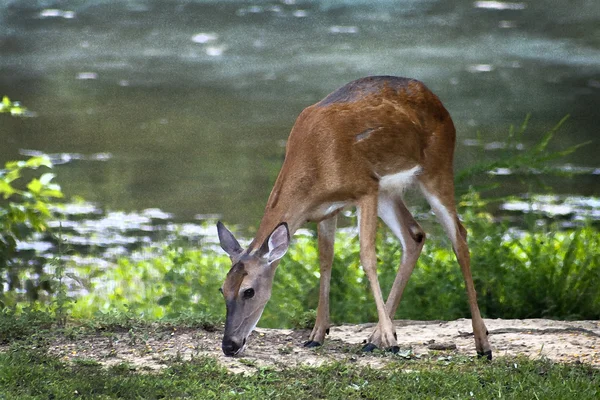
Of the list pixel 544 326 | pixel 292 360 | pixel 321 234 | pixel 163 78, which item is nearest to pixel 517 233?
pixel 544 326

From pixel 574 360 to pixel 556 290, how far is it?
2.23 metres

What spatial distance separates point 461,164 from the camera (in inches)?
584

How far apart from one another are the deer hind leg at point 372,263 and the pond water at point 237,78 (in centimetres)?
554

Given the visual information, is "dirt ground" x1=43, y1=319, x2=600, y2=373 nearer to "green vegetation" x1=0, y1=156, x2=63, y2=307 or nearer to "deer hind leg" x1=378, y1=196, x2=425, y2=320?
"deer hind leg" x1=378, y1=196, x2=425, y2=320

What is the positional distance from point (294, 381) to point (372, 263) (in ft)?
4.10

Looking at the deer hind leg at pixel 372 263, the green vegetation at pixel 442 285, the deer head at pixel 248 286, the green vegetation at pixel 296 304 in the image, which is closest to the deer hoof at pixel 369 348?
the deer hind leg at pixel 372 263

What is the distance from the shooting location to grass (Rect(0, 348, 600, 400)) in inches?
246

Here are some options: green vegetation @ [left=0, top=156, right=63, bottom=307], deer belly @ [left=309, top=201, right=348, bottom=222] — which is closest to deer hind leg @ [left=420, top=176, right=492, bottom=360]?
deer belly @ [left=309, top=201, right=348, bottom=222]

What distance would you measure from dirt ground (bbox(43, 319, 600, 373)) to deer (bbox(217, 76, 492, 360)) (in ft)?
0.64

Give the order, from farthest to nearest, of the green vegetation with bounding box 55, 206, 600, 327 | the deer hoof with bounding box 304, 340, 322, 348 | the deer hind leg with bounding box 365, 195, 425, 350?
the green vegetation with bounding box 55, 206, 600, 327 < the deer hind leg with bounding box 365, 195, 425, 350 < the deer hoof with bounding box 304, 340, 322, 348

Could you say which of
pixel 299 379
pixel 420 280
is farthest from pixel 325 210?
pixel 420 280

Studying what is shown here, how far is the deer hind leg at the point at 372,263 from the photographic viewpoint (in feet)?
24.7

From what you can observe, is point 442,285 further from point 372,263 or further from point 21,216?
point 21,216

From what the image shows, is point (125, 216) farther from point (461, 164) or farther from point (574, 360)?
point (574, 360)
